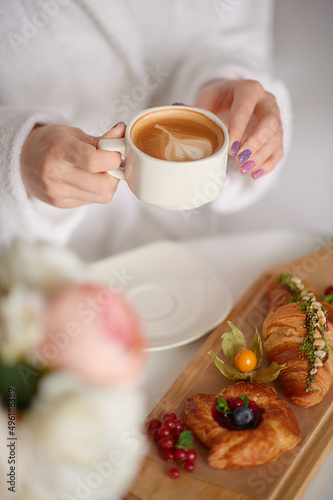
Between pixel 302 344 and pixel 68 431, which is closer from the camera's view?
pixel 68 431

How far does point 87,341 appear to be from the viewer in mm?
270

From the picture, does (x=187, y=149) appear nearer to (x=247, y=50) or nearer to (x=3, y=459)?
(x=3, y=459)

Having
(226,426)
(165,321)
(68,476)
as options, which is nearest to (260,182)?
(165,321)

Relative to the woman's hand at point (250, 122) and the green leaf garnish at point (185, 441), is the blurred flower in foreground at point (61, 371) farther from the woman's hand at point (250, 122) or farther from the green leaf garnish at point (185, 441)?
the woman's hand at point (250, 122)

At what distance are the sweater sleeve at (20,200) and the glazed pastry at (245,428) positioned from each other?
0.29 metres

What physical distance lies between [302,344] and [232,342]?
9 centimetres

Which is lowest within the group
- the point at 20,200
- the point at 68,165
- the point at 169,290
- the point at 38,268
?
the point at 169,290

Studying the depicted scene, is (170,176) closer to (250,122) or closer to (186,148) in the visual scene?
(186,148)

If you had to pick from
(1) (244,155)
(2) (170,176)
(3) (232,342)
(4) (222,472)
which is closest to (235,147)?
(1) (244,155)

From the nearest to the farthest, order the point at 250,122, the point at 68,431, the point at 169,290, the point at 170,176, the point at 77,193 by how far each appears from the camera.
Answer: the point at 68,431
the point at 170,176
the point at 77,193
the point at 250,122
the point at 169,290

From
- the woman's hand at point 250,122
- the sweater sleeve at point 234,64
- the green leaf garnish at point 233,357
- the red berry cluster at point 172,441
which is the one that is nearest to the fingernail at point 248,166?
the woman's hand at point 250,122

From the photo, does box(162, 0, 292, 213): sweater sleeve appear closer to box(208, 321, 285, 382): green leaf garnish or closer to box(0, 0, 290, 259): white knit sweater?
box(0, 0, 290, 259): white knit sweater

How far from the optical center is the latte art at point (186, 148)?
0.49 metres

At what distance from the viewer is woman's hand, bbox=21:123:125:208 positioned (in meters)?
0.50
